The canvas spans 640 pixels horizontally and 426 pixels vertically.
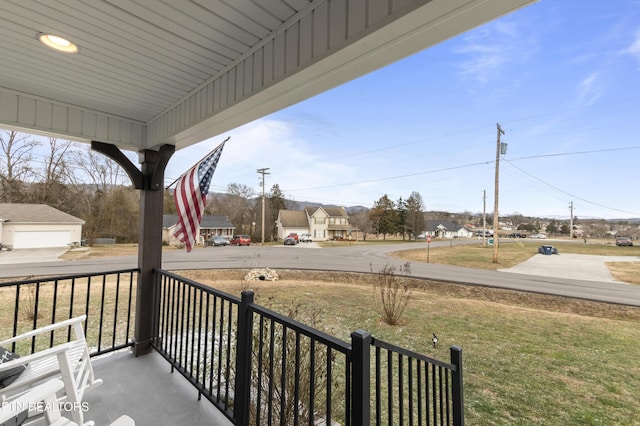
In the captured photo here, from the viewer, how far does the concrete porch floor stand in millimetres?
1828

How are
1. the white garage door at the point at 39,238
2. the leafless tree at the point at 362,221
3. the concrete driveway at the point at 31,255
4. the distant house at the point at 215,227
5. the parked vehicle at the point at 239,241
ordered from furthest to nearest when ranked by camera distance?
the leafless tree at the point at 362,221 → the distant house at the point at 215,227 → the parked vehicle at the point at 239,241 → the concrete driveway at the point at 31,255 → the white garage door at the point at 39,238

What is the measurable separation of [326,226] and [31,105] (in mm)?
31826

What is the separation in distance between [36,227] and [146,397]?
10294 mm

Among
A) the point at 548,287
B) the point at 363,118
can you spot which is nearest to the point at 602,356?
the point at 548,287

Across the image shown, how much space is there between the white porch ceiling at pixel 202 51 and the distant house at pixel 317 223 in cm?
2901

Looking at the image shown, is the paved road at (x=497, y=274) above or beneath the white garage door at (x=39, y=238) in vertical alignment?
beneath

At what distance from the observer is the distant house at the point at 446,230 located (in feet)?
127

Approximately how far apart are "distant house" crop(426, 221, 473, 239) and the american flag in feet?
123

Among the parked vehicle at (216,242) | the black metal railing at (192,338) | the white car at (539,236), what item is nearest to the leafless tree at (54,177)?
the black metal railing at (192,338)

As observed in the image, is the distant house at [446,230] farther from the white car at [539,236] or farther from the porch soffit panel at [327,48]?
the porch soffit panel at [327,48]

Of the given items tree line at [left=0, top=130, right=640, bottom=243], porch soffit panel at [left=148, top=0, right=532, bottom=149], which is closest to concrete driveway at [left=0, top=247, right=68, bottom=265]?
tree line at [left=0, top=130, right=640, bottom=243]

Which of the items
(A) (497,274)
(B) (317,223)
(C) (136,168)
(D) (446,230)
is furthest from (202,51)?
(D) (446,230)

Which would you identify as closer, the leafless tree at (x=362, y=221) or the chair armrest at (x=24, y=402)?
the chair armrest at (x=24, y=402)

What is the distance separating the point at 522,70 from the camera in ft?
31.4
